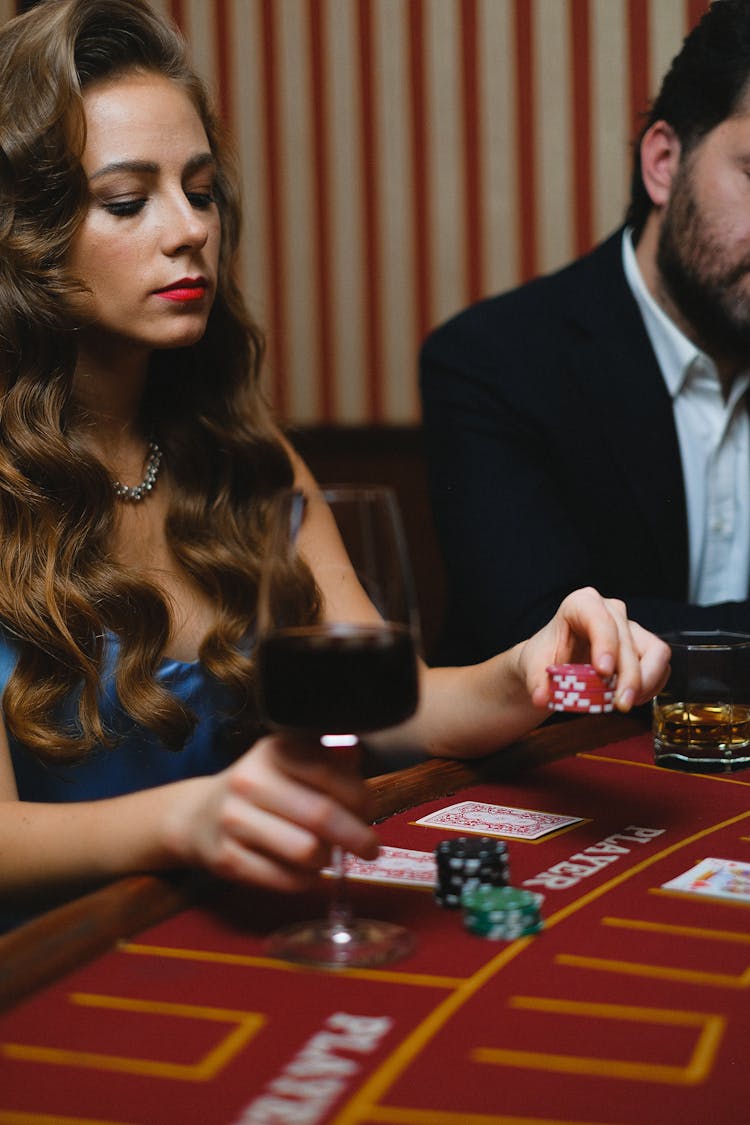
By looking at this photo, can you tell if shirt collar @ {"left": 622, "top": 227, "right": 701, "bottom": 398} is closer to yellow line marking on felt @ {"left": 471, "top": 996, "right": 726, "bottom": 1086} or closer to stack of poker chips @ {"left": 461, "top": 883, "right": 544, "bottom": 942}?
stack of poker chips @ {"left": 461, "top": 883, "right": 544, "bottom": 942}

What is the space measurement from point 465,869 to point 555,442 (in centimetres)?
138

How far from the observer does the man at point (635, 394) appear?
7.32 ft

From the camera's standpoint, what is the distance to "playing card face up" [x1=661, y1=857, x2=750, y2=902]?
1.02 meters

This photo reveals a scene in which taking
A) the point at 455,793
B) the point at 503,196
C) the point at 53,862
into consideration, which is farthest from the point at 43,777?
the point at 503,196

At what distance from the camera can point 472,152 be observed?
385 cm

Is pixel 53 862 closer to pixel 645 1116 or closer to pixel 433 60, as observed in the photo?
pixel 645 1116

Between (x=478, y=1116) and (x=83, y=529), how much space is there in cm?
111

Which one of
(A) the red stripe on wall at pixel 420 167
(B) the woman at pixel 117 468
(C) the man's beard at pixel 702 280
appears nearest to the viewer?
(B) the woman at pixel 117 468

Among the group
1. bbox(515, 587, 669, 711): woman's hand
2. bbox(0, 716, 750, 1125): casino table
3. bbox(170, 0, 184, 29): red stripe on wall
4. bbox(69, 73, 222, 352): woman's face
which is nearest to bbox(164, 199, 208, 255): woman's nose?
bbox(69, 73, 222, 352): woman's face

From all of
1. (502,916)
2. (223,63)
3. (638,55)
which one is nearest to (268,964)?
(502,916)

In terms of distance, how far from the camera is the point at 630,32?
3.72 metres

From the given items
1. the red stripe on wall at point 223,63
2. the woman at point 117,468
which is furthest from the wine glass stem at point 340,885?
the red stripe on wall at point 223,63

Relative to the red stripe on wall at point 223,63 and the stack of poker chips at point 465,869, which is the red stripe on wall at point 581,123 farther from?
the stack of poker chips at point 465,869

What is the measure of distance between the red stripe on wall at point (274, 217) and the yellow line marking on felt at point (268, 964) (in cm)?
314
